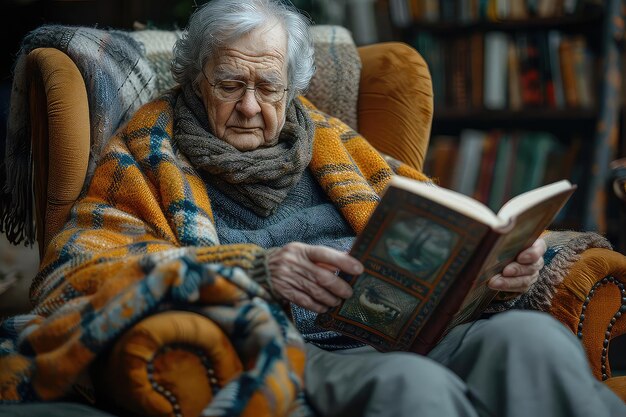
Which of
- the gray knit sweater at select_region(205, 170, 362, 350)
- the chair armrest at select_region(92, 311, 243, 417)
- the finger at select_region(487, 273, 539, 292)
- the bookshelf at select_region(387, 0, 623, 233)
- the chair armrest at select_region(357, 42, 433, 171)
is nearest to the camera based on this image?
the chair armrest at select_region(92, 311, 243, 417)

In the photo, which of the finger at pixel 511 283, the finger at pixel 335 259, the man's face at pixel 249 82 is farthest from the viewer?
the man's face at pixel 249 82

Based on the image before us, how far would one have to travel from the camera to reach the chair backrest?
5.51ft

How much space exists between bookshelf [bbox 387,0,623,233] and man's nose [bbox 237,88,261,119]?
5.02ft

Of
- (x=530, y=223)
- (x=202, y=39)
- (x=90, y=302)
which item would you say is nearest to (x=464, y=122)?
(x=202, y=39)

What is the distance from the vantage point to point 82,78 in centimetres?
171

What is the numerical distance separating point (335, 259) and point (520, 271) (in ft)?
1.19

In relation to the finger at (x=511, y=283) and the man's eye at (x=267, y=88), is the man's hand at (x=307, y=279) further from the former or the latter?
the man's eye at (x=267, y=88)

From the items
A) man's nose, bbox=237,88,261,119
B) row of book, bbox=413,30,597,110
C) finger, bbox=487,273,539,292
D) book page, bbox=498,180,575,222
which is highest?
book page, bbox=498,180,575,222

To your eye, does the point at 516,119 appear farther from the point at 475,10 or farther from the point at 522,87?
the point at 475,10

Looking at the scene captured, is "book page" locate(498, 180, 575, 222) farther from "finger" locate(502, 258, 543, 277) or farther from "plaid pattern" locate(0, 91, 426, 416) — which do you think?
"plaid pattern" locate(0, 91, 426, 416)

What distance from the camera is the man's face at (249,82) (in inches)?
63.6

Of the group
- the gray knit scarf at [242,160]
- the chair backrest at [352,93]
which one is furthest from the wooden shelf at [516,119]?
the gray knit scarf at [242,160]

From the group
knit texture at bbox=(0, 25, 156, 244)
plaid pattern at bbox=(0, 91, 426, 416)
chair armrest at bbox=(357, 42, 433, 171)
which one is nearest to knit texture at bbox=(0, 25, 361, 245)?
knit texture at bbox=(0, 25, 156, 244)

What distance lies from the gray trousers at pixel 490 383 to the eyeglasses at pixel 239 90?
611mm
